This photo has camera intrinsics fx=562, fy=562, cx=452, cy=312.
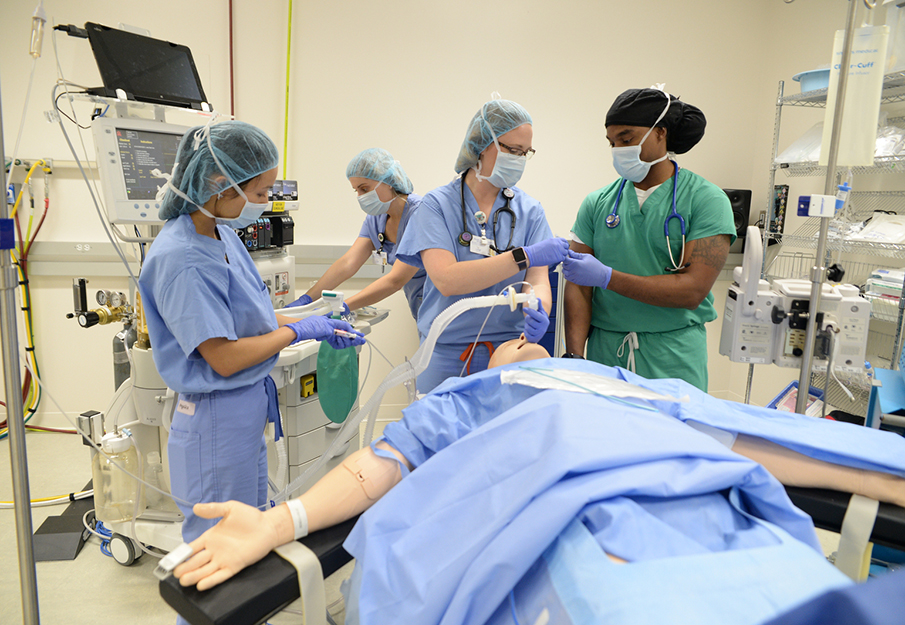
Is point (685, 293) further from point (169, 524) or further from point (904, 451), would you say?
point (169, 524)

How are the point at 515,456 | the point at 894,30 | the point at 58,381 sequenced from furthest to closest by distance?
the point at 58,381 → the point at 894,30 → the point at 515,456

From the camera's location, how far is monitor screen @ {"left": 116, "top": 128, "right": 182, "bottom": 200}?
1673 millimetres

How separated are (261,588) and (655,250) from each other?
142cm

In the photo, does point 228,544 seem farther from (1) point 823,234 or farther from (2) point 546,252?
(1) point 823,234

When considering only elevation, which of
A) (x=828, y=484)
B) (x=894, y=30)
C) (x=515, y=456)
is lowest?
(x=828, y=484)

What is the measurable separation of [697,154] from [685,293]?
221cm

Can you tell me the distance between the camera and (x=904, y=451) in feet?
3.67

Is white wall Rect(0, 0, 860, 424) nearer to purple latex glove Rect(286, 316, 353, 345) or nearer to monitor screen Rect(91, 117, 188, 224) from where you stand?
monitor screen Rect(91, 117, 188, 224)

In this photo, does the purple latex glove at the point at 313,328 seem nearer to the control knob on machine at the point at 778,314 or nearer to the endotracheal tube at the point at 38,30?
the endotracheal tube at the point at 38,30

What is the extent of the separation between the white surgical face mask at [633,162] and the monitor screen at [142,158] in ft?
4.59

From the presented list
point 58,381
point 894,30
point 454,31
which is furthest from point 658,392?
point 58,381

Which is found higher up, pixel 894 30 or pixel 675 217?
pixel 894 30

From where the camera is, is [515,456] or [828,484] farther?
[828,484]

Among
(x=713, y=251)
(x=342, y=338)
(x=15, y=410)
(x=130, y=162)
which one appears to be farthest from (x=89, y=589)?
(x=713, y=251)
